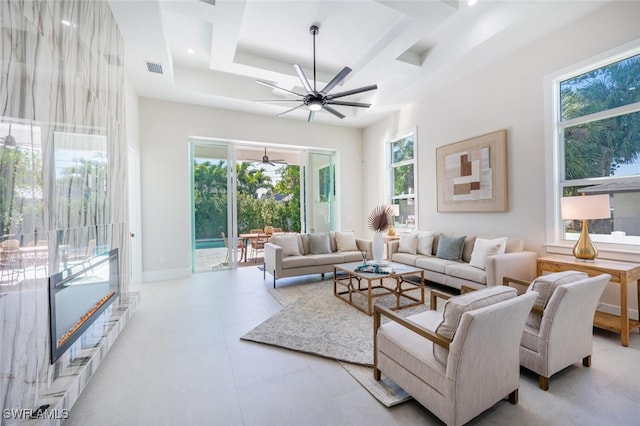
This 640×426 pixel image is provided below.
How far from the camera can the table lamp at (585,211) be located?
2.78 metres

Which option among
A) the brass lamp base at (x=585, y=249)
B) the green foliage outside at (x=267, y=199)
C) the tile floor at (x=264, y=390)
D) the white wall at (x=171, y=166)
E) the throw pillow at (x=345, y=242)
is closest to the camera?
the tile floor at (x=264, y=390)

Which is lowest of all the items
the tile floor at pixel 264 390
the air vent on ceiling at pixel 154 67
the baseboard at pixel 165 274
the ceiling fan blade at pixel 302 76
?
the tile floor at pixel 264 390

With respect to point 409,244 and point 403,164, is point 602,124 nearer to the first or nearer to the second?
point 409,244

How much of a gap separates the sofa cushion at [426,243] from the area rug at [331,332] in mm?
1042

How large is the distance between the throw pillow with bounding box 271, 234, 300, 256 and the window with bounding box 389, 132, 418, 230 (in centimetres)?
256

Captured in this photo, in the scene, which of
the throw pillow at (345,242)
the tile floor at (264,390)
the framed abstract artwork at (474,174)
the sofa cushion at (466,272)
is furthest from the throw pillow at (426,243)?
the tile floor at (264,390)

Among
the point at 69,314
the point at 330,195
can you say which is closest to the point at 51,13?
the point at 69,314

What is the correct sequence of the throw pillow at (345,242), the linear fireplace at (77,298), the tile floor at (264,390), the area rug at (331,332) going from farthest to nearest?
the throw pillow at (345,242) → the area rug at (331,332) → the linear fireplace at (77,298) → the tile floor at (264,390)

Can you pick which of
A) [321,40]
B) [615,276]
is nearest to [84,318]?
[321,40]

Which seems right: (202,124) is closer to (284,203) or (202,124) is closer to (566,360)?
(284,203)

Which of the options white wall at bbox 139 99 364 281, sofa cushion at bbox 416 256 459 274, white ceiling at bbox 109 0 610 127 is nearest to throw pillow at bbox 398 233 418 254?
sofa cushion at bbox 416 256 459 274

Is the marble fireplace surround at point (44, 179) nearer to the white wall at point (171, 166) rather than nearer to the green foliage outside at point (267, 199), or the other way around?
the white wall at point (171, 166)

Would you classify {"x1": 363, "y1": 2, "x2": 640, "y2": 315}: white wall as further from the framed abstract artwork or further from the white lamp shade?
the white lamp shade

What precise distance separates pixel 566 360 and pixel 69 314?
366cm
